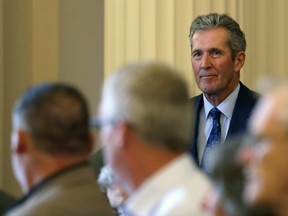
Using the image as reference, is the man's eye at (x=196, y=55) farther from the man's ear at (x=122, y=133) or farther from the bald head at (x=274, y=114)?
the bald head at (x=274, y=114)

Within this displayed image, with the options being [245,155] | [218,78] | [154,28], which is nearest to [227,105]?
[218,78]

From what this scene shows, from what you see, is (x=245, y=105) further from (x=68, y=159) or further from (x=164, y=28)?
(x=68, y=159)

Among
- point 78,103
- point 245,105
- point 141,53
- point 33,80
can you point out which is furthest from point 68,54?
point 78,103

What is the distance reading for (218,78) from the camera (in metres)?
5.12

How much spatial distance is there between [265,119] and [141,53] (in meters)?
3.24

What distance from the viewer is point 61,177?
287 cm

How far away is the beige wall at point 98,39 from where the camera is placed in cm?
548

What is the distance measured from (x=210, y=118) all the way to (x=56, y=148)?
219cm

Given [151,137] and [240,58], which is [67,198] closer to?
[151,137]

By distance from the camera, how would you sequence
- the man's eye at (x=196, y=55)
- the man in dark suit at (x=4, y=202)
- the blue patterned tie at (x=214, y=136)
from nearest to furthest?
the man in dark suit at (x=4, y=202)
the blue patterned tie at (x=214, y=136)
the man's eye at (x=196, y=55)

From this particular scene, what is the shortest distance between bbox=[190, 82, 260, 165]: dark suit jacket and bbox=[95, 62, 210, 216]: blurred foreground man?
2055 millimetres

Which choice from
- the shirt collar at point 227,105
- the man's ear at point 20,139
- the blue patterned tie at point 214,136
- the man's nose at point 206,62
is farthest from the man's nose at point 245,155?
the man's nose at point 206,62

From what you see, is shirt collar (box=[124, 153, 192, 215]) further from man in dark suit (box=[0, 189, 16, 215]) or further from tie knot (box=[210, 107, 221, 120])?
tie knot (box=[210, 107, 221, 120])

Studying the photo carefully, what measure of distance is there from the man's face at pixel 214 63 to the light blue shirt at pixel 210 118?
5 centimetres
